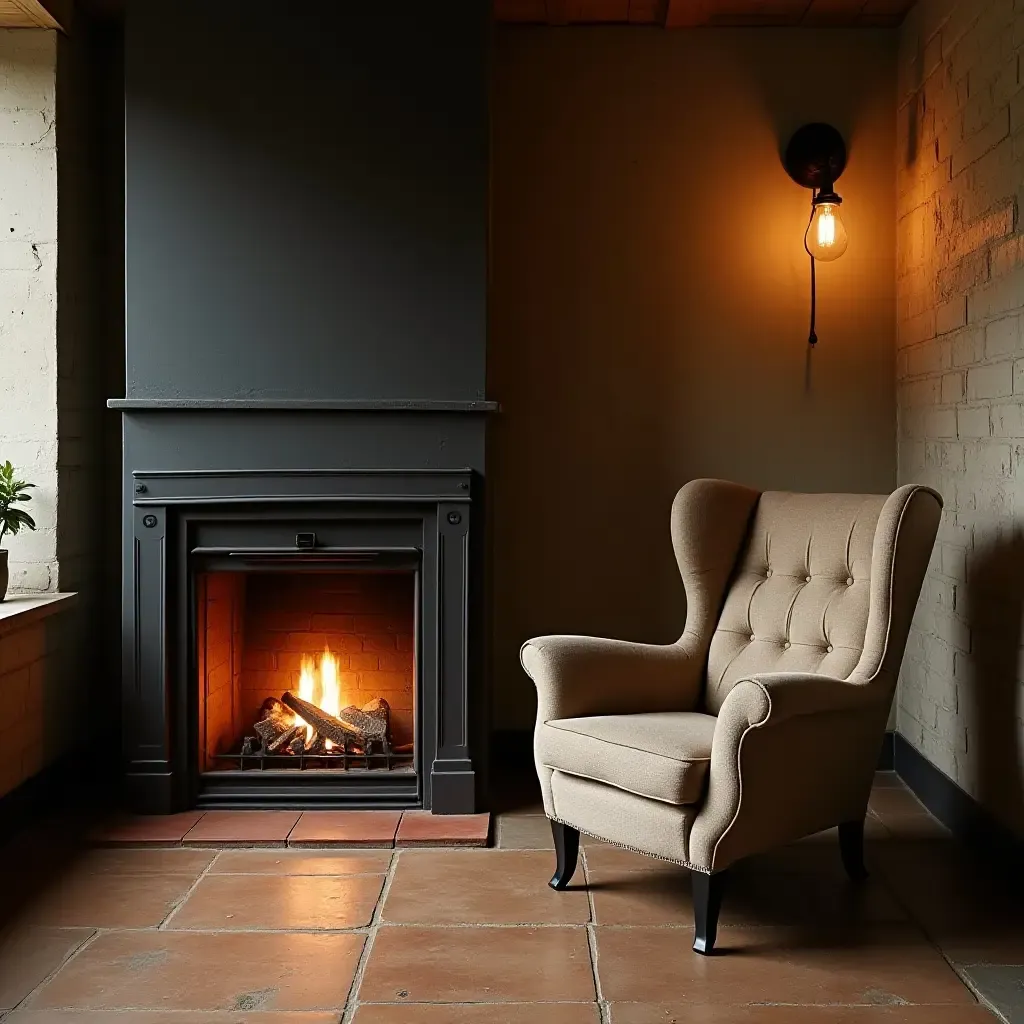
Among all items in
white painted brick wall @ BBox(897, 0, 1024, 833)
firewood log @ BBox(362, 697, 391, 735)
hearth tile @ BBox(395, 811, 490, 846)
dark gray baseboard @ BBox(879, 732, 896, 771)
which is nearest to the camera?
white painted brick wall @ BBox(897, 0, 1024, 833)

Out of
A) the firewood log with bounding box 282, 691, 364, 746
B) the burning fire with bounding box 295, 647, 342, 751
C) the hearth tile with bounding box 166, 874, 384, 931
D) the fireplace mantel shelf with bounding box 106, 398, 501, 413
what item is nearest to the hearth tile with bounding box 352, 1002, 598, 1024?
the hearth tile with bounding box 166, 874, 384, 931

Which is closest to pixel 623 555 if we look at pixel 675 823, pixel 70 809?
pixel 675 823

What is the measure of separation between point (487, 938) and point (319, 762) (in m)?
1.26

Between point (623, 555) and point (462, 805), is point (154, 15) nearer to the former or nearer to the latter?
point (623, 555)

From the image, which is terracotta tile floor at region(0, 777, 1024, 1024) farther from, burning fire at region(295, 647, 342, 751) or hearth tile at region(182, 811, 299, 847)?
burning fire at region(295, 647, 342, 751)

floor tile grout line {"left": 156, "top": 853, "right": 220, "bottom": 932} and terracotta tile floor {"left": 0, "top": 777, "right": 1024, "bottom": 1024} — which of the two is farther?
floor tile grout line {"left": 156, "top": 853, "right": 220, "bottom": 932}

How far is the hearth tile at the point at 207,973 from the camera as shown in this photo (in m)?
2.45

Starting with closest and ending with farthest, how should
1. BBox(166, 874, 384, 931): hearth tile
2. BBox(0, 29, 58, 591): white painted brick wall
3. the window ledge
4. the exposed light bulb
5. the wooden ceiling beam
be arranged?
BBox(166, 874, 384, 931): hearth tile, the window ledge, the wooden ceiling beam, BBox(0, 29, 58, 591): white painted brick wall, the exposed light bulb

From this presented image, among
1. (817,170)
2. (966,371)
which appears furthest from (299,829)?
(817,170)

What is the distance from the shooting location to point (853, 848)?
10.4 ft

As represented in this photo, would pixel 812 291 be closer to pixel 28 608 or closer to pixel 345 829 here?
pixel 345 829

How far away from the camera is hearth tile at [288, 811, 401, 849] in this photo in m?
3.45

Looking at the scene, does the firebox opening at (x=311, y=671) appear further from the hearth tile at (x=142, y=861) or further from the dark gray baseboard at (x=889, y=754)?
the dark gray baseboard at (x=889, y=754)

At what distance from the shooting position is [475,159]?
12.0 feet
